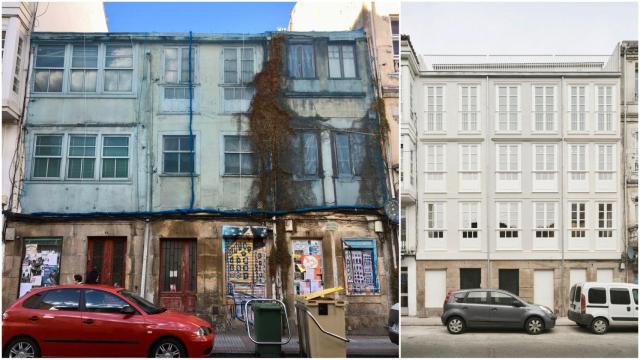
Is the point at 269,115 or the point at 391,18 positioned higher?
the point at 391,18

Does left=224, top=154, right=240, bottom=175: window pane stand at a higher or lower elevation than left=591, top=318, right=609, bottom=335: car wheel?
higher

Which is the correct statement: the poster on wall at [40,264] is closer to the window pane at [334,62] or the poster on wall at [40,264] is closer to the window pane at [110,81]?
the window pane at [110,81]

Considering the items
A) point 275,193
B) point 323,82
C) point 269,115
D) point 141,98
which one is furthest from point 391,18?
point 141,98

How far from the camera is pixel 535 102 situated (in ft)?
29.3

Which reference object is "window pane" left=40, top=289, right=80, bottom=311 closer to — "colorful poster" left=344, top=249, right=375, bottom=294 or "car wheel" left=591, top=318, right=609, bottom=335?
"colorful poster" left=344, top=249, right=375, bottom=294

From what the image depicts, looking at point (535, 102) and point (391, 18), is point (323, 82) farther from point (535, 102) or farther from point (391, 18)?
point (535, 102)

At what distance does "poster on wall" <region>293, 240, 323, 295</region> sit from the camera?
32.1 ft

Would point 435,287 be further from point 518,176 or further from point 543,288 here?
point 518,176

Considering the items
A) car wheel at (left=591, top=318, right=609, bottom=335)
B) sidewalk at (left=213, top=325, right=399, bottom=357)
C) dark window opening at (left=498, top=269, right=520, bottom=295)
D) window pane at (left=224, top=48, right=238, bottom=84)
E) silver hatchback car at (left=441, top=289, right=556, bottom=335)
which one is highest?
window pane at (left=224, top=48, right=238, bottom=84)

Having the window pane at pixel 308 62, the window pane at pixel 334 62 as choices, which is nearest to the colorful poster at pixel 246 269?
the window pane at pixel 308 62

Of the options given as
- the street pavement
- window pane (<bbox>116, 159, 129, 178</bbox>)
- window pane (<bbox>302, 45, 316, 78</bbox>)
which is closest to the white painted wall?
the street pavement

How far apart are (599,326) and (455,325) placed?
150 centimetres

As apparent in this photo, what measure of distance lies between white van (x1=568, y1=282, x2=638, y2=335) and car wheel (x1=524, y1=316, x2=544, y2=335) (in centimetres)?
34

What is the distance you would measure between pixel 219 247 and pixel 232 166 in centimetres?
93
